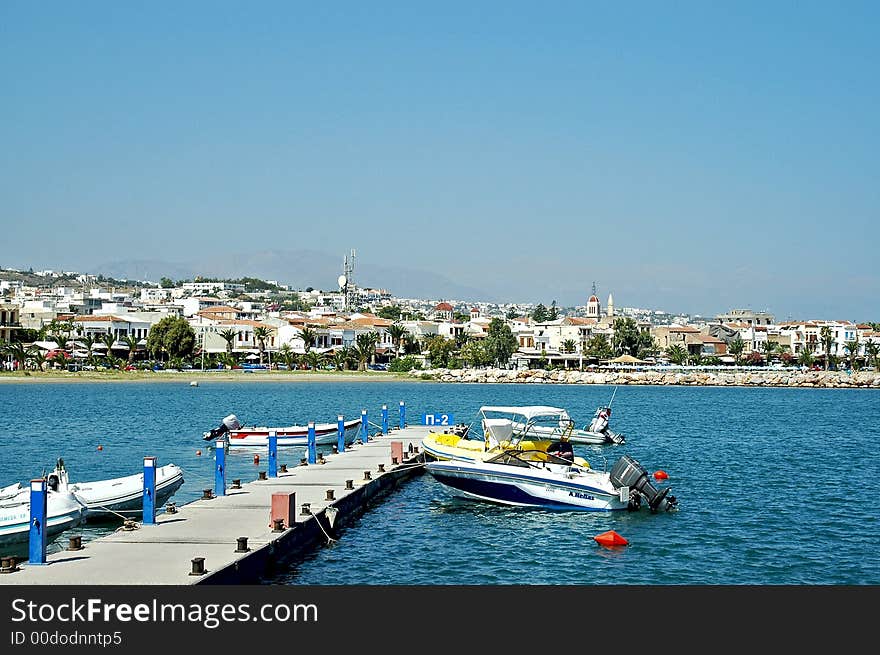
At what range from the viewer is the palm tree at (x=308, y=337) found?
527 feet

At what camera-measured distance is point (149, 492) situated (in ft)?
77.7

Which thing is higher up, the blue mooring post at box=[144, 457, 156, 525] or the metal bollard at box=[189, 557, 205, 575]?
the blue mooring post at box=[144, 457, 156, 525]

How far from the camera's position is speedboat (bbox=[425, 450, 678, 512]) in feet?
98.2

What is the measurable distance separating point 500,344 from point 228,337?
41372mm

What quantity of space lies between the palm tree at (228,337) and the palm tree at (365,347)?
1840 centimetres

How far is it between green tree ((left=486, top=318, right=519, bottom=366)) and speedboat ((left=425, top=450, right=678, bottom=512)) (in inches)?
5358

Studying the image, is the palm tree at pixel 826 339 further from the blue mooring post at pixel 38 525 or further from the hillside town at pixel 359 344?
the blue mooring post at pixel 38 525

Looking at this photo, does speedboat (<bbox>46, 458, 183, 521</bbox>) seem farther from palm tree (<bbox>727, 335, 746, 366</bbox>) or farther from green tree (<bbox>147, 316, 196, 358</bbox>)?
palm tree (<bbox>727, 335, 746, 366</bbox>)

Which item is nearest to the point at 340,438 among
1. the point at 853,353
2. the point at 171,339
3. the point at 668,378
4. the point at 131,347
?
the point at 171,339

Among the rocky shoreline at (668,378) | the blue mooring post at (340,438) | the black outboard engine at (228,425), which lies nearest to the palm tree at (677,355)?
the rocky shoreline at (668,378)

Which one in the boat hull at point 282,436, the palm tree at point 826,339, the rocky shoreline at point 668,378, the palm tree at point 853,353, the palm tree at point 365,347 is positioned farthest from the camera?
the palm tree at point 826,339

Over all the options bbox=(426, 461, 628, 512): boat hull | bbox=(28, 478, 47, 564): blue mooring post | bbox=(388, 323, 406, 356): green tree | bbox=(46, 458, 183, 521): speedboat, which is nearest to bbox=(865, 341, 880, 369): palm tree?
bbox=(388, 323, 406, 356): green tree
